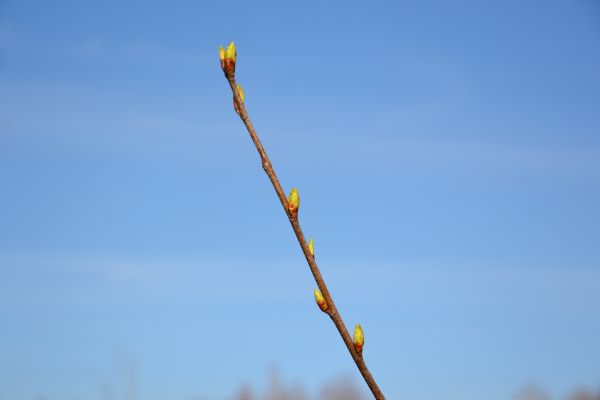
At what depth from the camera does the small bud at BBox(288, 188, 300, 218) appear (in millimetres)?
1885

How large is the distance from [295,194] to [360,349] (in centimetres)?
53

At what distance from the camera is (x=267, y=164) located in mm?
1842

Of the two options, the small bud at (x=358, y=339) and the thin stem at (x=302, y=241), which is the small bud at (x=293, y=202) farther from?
the small bud at (x=358, y=339)

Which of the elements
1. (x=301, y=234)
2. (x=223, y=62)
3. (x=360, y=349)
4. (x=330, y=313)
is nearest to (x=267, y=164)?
(x=301, y=234)

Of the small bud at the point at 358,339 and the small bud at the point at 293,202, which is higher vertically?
the small bud at the point at 293,202

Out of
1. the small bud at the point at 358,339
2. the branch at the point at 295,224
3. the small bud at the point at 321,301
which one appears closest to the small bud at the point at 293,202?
the branch at the point at 295,224

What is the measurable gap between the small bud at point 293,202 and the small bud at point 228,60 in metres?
0.41

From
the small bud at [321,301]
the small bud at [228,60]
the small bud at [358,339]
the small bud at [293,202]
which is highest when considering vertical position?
the small bud at [228,60]

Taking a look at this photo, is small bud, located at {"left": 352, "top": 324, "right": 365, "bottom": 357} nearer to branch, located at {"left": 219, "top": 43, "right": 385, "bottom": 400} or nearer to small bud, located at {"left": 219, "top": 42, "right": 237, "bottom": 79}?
branch, located at {"left": 219, "top": 43, "right": 385, "bottom": 400}

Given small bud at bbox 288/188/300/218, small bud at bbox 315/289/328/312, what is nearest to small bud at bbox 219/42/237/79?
small bud at bbox 288/188/300/218

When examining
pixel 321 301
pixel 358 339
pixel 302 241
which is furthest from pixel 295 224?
pixel 358 339

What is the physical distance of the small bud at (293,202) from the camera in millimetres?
1885

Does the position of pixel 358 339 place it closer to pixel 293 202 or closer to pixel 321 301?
pixel 321 301

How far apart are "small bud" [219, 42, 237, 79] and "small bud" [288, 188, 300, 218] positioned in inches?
16.2
